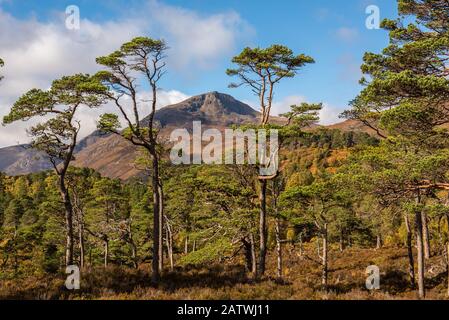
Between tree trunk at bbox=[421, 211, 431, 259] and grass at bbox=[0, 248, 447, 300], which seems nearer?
grass at bbox=[0, 248, 447, 300]

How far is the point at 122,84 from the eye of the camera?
15.8 meters

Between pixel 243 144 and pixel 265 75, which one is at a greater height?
pixel 265 75

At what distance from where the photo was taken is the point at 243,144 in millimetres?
20219

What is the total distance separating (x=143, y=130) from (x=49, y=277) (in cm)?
954

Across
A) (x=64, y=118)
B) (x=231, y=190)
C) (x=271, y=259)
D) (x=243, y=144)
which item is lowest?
(x=271, y=259)

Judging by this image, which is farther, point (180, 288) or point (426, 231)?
point (426, 231)

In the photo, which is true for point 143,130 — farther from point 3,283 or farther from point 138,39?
point 3,283

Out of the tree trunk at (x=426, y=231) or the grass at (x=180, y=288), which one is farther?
the tree trunk at (x=426, y=231)

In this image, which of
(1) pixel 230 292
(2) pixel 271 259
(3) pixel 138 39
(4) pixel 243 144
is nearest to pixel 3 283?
(1) pixel 230 292

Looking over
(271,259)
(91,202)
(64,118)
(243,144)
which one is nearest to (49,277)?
(64,118)
